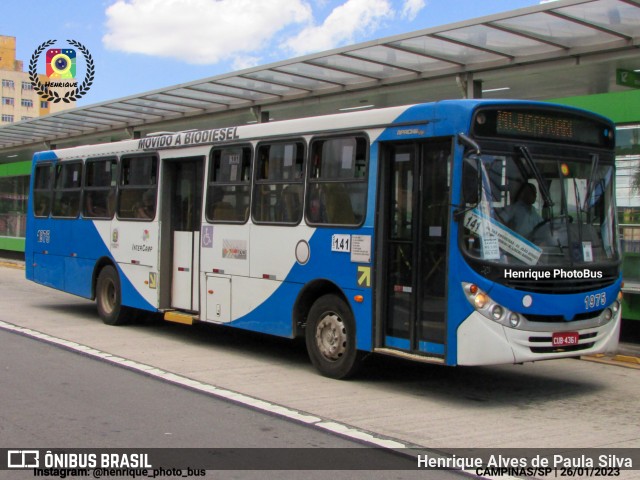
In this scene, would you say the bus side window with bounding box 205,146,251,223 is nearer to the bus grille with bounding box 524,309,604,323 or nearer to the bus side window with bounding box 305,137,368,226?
the bus side window with bounding box 305,137,368,226

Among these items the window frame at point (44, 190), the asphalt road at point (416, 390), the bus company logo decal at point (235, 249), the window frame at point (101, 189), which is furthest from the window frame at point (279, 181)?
the window frame at point (44, 190)

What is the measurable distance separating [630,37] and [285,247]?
19.4 ft

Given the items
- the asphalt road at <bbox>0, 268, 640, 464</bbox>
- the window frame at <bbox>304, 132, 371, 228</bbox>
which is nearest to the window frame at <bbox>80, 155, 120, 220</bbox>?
the asphalt road at <bbox>0, 268, 640, 464</bbox>

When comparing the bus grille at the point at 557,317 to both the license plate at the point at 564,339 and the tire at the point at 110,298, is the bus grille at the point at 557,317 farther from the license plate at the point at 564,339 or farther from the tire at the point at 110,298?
the tire at the point at 110,298

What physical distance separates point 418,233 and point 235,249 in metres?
3.23

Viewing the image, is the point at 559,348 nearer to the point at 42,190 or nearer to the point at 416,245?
the point at 416,245

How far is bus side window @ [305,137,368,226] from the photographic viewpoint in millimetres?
8797

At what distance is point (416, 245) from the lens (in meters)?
8.23

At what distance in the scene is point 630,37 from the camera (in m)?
11.3

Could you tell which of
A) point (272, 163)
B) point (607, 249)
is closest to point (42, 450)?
point (272, 163)

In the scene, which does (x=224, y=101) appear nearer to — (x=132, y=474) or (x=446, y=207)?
(x=446, y=207)

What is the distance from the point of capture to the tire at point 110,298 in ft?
43.5

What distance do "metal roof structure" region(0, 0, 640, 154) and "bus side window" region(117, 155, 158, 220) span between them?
3489 millimetres

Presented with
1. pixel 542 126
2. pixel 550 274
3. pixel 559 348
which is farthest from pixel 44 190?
pixel 559 348
